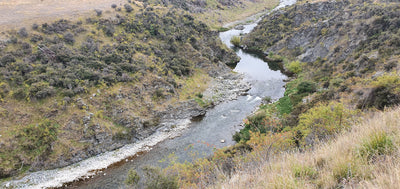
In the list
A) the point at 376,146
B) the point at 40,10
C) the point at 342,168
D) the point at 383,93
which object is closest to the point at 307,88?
the point at 383,93

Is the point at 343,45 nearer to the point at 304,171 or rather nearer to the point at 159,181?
the point at 159,181

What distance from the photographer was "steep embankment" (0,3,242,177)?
25.3m

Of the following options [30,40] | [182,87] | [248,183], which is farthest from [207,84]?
[248,183]

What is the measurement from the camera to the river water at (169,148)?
22.8 m

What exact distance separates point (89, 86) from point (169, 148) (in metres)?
14.6

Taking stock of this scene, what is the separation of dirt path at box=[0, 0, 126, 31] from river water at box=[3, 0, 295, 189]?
2590cm

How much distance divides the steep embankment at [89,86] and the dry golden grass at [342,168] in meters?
26.2

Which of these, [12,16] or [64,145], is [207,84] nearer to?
[64,145]

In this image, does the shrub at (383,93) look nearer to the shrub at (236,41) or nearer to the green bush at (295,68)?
the green bush at (295,68)

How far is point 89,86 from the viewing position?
102ft

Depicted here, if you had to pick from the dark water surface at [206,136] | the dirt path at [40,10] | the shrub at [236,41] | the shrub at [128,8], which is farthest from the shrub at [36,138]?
the shrub at [236,41]

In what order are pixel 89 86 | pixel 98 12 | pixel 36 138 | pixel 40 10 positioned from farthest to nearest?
pixel 98 12 < pixel 40 10 < pixel 89 86 < pixel 36 138

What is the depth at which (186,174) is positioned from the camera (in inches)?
734

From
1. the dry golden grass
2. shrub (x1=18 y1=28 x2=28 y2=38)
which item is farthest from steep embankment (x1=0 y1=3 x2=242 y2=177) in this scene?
the dry golden grass
